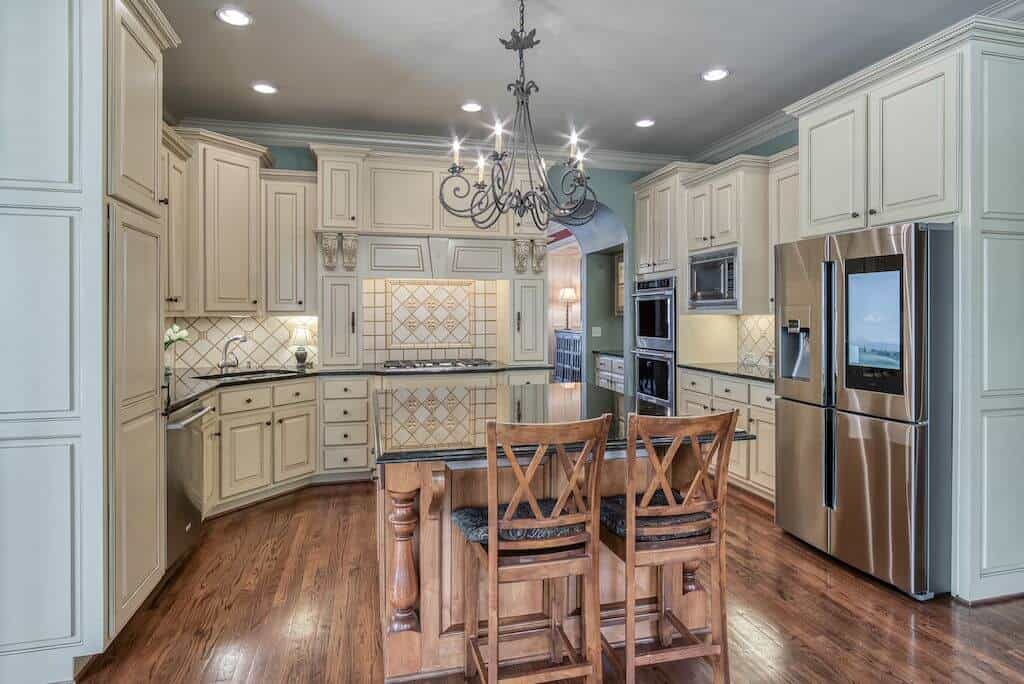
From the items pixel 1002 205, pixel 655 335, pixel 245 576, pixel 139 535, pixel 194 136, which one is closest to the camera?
pixel 139 535

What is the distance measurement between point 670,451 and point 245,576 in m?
2.37

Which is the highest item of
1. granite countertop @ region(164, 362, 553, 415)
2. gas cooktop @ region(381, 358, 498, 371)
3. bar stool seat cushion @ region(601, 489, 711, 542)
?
gas cooktop @ region(381, 358, 498, 371)

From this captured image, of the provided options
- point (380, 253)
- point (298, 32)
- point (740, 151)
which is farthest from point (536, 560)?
point (740, 151)

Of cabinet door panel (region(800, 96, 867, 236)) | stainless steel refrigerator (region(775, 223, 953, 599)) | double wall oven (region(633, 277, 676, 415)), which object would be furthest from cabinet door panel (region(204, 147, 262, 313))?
cabinet door panel (region(800, 96, 867, 236))

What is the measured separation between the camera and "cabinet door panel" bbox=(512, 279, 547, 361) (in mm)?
5223

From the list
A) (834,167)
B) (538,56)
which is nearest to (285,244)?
(538,56)

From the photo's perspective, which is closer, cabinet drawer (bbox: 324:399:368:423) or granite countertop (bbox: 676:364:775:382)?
granite countertop (bbox: 676:364:775:382)

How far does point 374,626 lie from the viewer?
2473mm

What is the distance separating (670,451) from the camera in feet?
5.76

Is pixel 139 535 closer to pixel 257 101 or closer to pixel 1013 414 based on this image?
pixel 257 101

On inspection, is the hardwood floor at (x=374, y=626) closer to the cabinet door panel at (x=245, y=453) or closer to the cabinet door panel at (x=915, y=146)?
the cabinet door panel at (x=245, y=453)

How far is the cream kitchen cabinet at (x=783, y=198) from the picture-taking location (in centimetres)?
412

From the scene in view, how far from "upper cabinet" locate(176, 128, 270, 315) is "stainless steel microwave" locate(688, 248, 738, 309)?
3.55m

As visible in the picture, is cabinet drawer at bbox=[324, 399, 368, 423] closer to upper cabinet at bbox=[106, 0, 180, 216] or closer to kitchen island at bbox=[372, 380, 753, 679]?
upper cabinet at bbox=[106, 0, 180, 216]
